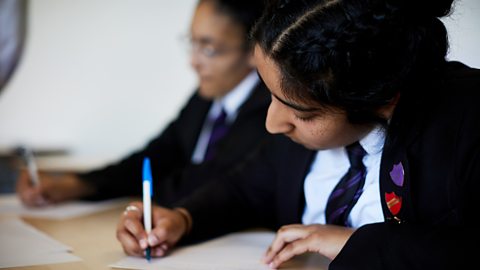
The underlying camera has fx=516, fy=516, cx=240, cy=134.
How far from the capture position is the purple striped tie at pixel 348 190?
88cm

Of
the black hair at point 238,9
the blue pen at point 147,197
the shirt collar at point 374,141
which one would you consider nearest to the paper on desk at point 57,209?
the blue pen at point 147,197

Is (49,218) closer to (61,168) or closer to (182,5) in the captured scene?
(61,168)

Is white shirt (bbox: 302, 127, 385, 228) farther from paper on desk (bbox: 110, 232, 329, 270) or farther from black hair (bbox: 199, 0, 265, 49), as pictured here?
black hair (bbox: 199, 0, 265, 49)

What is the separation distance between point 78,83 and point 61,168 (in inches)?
28.9

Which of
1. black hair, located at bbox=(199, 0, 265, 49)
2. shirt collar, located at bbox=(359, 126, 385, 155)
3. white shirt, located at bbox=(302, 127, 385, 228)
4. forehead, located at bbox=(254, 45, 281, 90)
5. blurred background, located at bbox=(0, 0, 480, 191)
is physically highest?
forehead, located at bbox=(254, 45, 281, 90)

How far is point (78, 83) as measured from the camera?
2.52 m

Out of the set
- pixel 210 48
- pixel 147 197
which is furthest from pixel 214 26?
pixel 147 197

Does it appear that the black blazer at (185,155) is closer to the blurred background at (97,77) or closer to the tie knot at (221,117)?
the tie knot at (221,117)

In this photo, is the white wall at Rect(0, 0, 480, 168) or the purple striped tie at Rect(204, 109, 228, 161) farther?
the white wall at Rect(0, 0, 480, 168)

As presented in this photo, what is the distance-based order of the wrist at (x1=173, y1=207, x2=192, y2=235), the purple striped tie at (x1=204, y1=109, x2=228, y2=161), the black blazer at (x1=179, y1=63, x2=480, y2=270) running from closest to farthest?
the black blazer at (x1=179, y1=63, x2=480, y2=270) → the wrist at (x1=173, y1=207, x2=192, y2=235) → the purple striped tie at (x1=204, y1=109, x2=228, y2=161)

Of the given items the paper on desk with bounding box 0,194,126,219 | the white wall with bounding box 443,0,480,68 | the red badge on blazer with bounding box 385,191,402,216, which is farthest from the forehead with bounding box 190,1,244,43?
the red badge on blazer with bounding box 385,191,402,216

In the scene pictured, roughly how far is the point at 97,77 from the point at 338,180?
6.10 ft

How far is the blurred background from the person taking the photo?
244 cm

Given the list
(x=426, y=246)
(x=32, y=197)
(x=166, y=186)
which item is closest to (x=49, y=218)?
(x=32, y=197)
